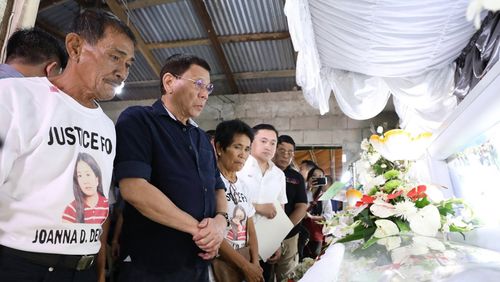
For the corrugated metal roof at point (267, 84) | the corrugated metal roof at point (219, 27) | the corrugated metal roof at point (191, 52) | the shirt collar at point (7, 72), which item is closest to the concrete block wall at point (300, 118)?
the corrugated metal roof at point (267, 84)

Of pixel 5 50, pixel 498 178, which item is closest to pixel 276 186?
A: pixel 498 178

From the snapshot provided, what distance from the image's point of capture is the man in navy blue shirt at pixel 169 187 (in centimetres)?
108

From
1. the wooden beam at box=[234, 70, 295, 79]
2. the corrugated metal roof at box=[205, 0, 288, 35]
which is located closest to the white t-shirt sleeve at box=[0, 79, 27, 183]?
the corrugated metal roof at box=[205, 0, 288, 35]

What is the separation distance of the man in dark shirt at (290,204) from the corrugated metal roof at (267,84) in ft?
9.12

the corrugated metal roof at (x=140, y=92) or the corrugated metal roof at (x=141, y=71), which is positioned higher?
the corrugated metal roof at (x=141, y=71)

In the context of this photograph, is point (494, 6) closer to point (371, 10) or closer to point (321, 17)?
point (371, 10)

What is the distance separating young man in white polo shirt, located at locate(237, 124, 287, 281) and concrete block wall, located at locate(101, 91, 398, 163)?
3.32 meters

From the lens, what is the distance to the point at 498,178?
47.6 inches

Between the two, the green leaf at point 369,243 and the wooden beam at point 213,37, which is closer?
the green leaf at point 369,243

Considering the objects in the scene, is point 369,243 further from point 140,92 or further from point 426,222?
point 140,92

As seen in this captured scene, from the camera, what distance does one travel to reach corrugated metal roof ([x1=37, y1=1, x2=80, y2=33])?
4.36m

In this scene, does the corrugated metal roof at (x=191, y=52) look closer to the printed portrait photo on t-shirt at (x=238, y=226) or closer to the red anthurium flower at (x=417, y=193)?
the printed portrait photo on t-shirt at (x=238, y=226)

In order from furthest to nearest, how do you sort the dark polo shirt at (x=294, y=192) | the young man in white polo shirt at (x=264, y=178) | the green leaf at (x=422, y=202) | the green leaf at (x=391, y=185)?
1. the dark polo shirt at (x=294, y=192)
2. the young man in white polo shirt at (x=264, y=178)
3. the green leaf at (x=391, y=185)
4. the green leaf at (x=422, y=202)

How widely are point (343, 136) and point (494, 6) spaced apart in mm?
5485
